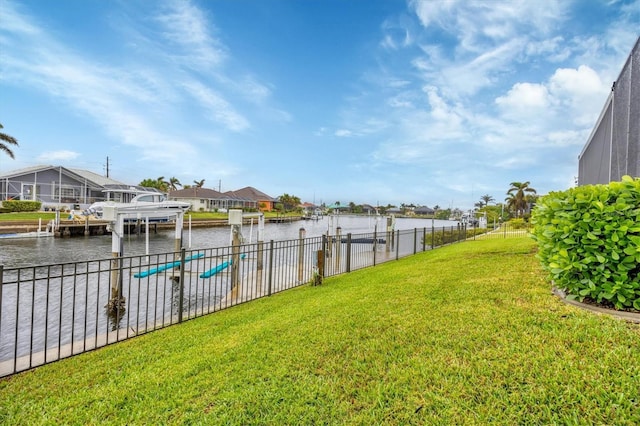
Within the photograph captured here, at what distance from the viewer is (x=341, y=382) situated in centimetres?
268

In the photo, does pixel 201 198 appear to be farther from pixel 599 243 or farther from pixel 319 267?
pixel 599 243

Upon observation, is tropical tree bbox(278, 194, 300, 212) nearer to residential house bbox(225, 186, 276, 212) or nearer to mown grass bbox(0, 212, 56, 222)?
residential house bbox(225, 186, 276, 212)

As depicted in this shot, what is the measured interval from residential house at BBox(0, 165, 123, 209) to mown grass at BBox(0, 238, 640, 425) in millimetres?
→ 38898

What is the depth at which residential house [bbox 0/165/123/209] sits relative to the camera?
114 ft

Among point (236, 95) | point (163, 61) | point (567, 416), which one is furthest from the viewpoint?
point (236, 95)

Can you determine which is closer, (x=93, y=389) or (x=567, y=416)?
(x=567, y=416)

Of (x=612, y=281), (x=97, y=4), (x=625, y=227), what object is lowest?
(x=612, y=281)

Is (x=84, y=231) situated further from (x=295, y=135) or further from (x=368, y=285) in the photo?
(x=368, y=285)

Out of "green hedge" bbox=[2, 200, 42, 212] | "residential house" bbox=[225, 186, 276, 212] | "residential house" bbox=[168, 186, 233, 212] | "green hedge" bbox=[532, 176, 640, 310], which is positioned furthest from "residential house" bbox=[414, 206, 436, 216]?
"green hedge" bbox=[532, 176, 640, 310]

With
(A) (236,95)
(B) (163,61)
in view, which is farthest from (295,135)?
(B) (163,61)

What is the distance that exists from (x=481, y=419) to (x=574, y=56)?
12251 millimetres

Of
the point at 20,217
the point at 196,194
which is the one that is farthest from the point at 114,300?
the point at 196,194

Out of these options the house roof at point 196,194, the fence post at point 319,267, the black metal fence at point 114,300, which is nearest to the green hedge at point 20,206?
the black metal fence at point 114,300

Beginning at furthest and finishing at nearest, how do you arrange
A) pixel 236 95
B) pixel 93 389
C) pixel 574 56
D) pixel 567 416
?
1. pixel 236 95
2. pixel 574 56
3. pixel 93 389
4. pixel 567 416
